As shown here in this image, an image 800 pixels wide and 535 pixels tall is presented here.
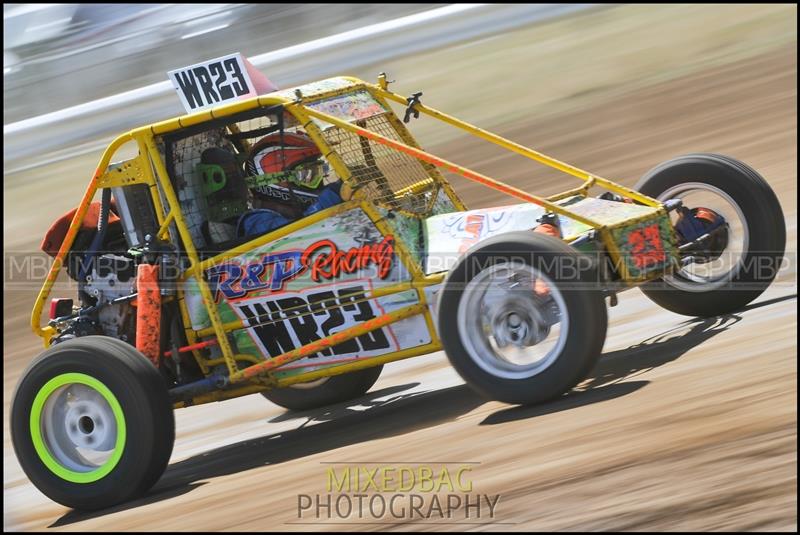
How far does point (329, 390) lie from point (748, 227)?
8.81 ft

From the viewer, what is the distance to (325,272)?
578 cm

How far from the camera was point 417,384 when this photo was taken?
279 inches

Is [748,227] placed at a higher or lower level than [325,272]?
lower

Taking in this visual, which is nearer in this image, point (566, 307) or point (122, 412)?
point (566, 307)

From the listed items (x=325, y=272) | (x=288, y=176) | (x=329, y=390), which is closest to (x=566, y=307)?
(x=325, y=272)

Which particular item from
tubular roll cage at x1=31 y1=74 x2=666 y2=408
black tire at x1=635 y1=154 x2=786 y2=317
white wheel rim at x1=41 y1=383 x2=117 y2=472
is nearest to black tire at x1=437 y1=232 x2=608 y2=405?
tubular roll cage at x1=31 y1=74 x2=666 y2=408

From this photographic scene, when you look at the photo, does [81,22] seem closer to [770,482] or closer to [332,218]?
[332,218]

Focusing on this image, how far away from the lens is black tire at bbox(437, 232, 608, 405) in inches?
197

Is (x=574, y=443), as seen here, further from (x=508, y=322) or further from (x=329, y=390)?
(x=329, y=390)

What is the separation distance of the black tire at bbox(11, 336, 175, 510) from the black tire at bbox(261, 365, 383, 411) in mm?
1697

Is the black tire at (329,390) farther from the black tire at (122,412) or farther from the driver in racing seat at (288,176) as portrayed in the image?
the black tire at (122,412)

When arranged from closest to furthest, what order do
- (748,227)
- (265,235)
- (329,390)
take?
(265,235), (748,227), (329,390)

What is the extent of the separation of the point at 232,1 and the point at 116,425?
43.1 ft

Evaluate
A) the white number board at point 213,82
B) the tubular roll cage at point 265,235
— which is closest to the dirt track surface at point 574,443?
the tubular roll cage at point 265,235
